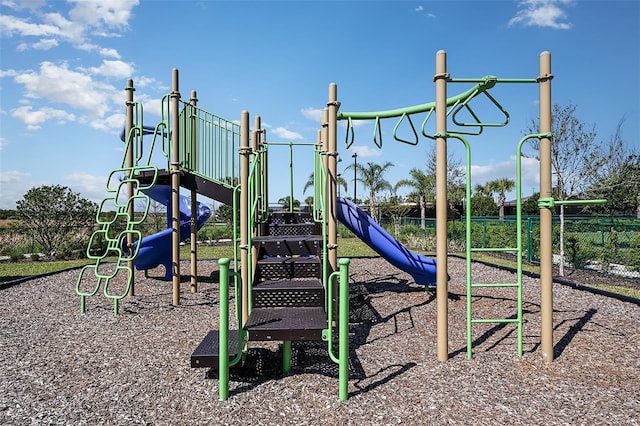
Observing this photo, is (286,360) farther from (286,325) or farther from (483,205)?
(483,205)

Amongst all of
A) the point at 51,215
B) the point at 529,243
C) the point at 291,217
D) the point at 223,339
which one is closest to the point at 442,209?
the point at 223,339

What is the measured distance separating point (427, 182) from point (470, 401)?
26028 millimetres

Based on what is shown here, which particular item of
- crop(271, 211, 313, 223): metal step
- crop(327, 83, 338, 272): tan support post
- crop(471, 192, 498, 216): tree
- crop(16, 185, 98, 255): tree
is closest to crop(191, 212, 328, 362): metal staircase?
crop(327, 83, 338, 272): tan support post

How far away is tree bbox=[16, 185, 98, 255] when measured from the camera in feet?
47.1

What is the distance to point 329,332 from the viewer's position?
335 centimetres

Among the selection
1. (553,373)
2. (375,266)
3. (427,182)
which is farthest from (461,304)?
(427,182)

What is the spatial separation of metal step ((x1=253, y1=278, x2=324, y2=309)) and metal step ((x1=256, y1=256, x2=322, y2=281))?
50 centimetres

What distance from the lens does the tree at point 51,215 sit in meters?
14.4

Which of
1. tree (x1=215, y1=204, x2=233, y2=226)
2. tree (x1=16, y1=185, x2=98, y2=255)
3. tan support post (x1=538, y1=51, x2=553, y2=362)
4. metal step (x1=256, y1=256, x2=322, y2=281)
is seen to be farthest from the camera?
tree (x1=215, y1=204, x2=233, y2=226)

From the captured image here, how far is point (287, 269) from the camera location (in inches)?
182

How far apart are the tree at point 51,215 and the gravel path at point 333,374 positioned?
926cm

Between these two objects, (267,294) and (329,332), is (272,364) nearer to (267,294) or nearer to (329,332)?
(267,294)

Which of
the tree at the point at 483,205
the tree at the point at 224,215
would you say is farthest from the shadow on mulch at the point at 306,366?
the tree at the point at 483,205

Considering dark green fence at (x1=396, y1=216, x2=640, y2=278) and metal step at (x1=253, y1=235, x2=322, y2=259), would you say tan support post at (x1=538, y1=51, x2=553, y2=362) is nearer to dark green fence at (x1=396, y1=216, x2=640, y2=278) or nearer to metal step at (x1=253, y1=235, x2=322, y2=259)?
metal step at (x1=253, y1=235, x2=322, y2=259)
